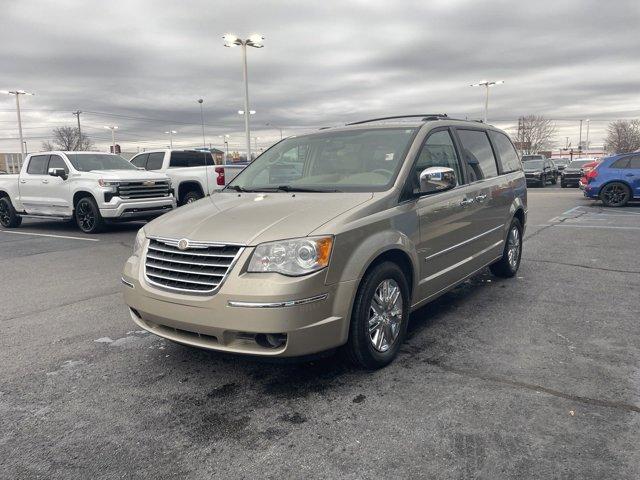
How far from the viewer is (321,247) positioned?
10.3ft

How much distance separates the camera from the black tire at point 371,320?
132 inches

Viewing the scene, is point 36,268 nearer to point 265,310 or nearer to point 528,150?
point 265,310

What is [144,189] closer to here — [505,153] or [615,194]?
[505,153]

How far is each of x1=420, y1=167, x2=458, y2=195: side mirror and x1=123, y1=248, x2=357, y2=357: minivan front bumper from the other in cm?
115

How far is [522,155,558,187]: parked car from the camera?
26.0 metres

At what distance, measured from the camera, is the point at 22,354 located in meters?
4.12

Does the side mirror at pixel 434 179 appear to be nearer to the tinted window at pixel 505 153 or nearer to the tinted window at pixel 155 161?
the tinted window at pixel 505 153

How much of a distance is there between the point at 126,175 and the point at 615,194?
44.4 ft

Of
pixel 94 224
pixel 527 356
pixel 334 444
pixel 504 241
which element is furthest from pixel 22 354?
pixel 94 224

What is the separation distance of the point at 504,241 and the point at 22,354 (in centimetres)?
500

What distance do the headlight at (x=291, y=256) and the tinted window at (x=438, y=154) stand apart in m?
1.31

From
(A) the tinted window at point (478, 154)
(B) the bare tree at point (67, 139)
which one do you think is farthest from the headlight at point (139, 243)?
(B) the bare tree at point (67, 139)

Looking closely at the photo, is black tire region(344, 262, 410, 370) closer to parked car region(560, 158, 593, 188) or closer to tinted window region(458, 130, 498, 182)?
tinted window region(458, 130, 498, 182)

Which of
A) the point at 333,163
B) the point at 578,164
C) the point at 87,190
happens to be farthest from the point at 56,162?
the point at 578,164
